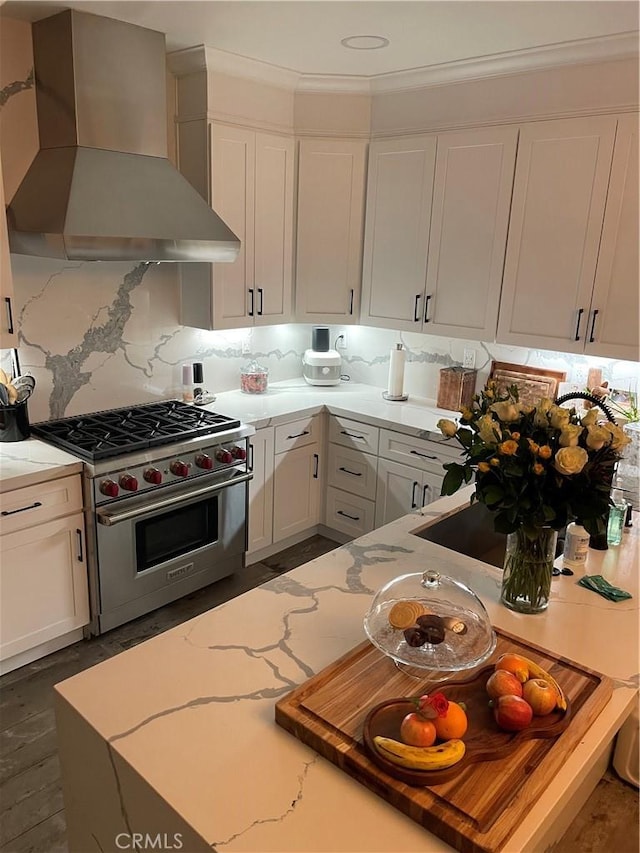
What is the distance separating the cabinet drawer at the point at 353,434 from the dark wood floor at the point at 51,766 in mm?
980

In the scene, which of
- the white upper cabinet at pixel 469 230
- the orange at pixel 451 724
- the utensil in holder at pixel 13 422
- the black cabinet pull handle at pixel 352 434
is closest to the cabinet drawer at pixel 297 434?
the black cabinet pull handle at pixel 352 434

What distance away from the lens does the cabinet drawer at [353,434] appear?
11.9 feet

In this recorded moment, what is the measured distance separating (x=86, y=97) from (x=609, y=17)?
2079 mm

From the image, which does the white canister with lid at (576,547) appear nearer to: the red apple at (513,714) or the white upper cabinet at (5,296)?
the red apple at (513,714)

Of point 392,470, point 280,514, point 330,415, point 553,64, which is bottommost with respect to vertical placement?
point 280,514

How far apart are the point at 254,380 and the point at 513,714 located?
9.69 ft

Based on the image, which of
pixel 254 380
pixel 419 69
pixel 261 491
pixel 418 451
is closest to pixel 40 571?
pixel 261 491

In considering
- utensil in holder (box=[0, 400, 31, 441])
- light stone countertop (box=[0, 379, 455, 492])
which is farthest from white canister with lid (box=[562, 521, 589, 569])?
utensil in holder (box=[0, 400, 31, 441])

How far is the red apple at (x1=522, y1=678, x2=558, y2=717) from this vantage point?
121 cm

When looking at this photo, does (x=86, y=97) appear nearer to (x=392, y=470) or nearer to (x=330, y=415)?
(x=330, y=415)

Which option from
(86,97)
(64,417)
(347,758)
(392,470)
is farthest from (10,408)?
(347,758)

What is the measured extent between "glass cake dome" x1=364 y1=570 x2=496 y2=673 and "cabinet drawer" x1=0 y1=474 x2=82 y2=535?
5.55ft

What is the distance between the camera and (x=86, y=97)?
2.68m

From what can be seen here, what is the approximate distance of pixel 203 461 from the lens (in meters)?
3.10
